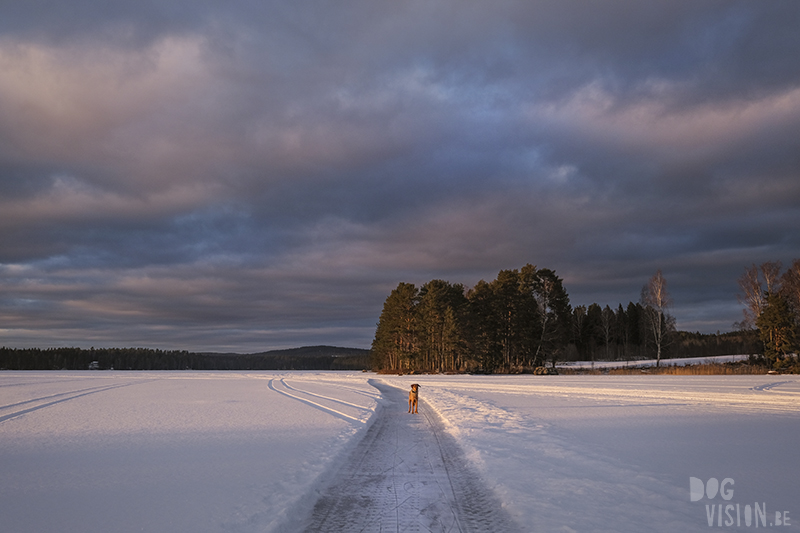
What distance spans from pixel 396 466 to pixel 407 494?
81.6 inches

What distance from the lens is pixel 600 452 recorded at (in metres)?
10.6

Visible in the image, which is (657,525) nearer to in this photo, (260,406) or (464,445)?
(464,445)

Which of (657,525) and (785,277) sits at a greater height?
(785,277)

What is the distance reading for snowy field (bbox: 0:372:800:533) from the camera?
6.39 metres

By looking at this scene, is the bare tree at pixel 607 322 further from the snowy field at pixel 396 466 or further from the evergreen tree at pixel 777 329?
the snowy field at pixel 396 466

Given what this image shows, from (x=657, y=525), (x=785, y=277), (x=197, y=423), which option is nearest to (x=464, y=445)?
(x=657, y=525)

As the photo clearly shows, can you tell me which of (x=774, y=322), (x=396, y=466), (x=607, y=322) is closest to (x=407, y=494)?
(x=396, y=466)

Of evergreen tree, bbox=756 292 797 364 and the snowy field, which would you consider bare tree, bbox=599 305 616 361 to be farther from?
the snowy field

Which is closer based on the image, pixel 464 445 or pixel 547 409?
pixel 464 445

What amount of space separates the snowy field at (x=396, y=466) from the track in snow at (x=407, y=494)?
0.10 meters

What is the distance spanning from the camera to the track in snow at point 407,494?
6.32m

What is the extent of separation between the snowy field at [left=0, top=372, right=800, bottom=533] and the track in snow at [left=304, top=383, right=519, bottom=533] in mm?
99

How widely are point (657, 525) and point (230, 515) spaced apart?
5529mm

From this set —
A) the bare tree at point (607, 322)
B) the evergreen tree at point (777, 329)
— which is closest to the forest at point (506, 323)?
the evergreen tree at point (777, 329)
